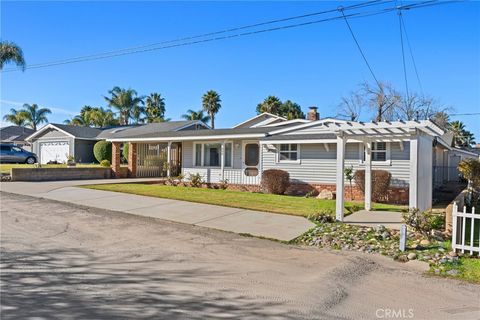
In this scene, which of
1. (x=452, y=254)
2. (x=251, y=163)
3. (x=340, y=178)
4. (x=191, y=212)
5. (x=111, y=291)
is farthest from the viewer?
(x=251, y=163)

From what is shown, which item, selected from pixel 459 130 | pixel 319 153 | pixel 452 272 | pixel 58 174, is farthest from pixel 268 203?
pixel 459 130

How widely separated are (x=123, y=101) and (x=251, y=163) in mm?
39643

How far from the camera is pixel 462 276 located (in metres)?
6.18

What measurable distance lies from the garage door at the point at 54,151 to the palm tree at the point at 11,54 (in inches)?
447

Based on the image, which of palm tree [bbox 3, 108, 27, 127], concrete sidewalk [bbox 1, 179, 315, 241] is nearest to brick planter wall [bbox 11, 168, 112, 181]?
concrete sidewalk [bbox 1, 179, 315, 241]

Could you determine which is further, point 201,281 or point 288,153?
point 288,153

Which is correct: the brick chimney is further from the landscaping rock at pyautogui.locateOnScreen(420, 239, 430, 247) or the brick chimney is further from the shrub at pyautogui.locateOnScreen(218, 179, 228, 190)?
the landscaping rock at pyautogui.locateOnScreen(420, 239, 430, 247)

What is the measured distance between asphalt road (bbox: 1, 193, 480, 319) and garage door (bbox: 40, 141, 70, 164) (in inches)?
1214

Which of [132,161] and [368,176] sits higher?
[132,161]

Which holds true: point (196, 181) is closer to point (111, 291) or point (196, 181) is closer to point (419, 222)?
point (419, 222)

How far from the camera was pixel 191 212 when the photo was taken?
38.2 feet

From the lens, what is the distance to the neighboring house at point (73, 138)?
119 feet

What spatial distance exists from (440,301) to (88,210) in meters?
9.86

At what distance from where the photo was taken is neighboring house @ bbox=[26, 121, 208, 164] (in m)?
36.3
